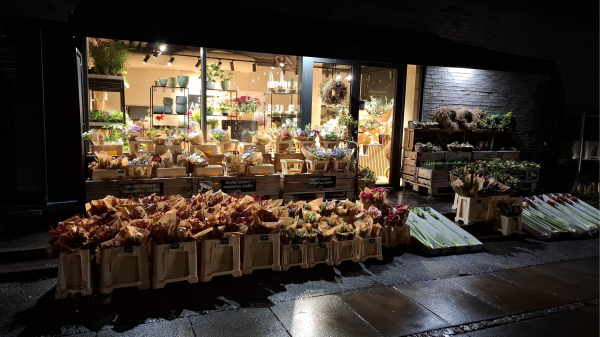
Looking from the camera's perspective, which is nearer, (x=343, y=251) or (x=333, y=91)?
(x=343, y=251)

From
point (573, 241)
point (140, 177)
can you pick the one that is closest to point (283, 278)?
point (140, 177)

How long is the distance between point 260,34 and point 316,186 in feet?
11.0

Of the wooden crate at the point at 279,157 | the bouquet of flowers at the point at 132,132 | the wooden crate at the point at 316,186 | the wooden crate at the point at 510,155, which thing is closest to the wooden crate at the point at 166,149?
the bouquet of flowers at the point at 132,132

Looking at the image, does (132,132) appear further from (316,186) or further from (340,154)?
(340,154)

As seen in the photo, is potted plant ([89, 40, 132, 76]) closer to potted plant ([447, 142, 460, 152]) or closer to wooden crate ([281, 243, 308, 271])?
wooden crate ([281, 243, 308, 271])

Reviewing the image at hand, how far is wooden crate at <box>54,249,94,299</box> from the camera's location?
155 inches

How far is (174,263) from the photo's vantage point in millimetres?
4352

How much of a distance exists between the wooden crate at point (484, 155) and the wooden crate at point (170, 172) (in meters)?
6.97

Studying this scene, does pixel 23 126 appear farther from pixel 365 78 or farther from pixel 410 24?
pixel 410 24

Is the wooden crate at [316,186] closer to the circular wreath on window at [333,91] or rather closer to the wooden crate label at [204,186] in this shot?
the wooden crate label at [204,186]

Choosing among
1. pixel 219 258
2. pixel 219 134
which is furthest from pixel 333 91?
pixel 219 258

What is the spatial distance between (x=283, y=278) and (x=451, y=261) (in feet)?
7.95

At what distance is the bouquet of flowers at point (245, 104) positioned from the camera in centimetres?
798

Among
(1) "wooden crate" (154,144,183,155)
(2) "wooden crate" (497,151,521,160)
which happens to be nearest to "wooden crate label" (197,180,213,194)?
(1) "wooden crate" (154,144,183,155)
